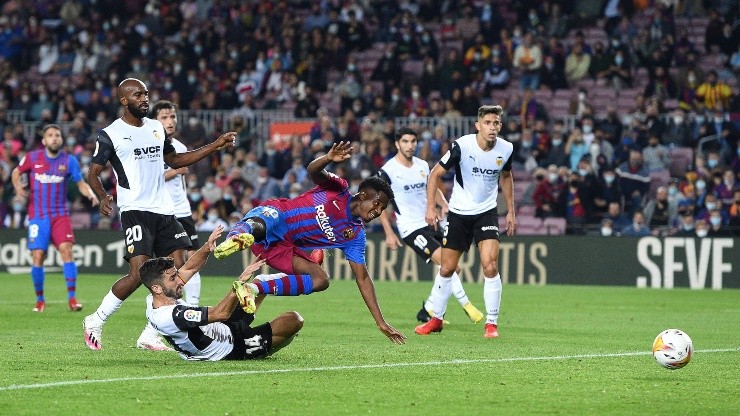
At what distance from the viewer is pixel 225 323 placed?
10227 mm

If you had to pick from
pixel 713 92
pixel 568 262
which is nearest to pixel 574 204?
pixel 568 262

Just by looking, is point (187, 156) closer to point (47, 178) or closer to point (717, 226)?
point (47, 178)

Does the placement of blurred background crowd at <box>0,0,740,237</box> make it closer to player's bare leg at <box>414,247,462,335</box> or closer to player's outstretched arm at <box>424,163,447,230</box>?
player's bare leg at <box>414,247,462,335</box>

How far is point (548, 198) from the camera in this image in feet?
84.3

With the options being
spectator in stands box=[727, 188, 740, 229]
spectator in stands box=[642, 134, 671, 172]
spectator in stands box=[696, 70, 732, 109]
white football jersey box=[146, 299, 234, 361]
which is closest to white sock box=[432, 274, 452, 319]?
white football jersey box=[146, 299, 234, 361]

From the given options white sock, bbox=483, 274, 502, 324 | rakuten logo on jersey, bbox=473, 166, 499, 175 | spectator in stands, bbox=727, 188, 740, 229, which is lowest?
spectator in stands, bbox=727, 188, 740, 229

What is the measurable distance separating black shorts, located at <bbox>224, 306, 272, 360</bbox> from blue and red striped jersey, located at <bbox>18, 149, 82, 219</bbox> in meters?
7.40

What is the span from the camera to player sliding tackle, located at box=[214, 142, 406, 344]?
36.1ft

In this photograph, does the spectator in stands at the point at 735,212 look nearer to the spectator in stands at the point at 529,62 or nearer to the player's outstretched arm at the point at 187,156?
the spectator in stands at the point at 529,62

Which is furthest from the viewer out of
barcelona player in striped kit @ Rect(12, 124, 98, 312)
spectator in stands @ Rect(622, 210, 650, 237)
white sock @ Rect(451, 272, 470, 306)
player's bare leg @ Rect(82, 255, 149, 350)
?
spectator in stands @ Rect(622, 210, 650, 237)

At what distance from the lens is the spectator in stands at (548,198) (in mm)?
25609

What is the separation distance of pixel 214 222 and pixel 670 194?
927 cm

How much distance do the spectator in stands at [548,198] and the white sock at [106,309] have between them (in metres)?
15.2

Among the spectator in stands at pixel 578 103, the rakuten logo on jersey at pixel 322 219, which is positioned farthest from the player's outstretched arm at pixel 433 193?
the spectator in stands at pixel 578 103
